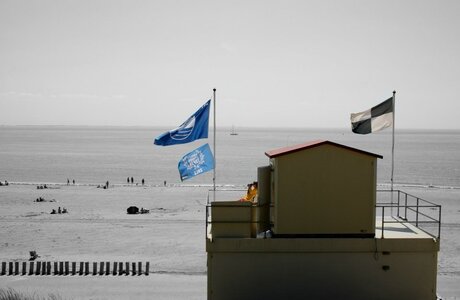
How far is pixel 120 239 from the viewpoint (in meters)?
30.4

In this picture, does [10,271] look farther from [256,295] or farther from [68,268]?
[256,295]

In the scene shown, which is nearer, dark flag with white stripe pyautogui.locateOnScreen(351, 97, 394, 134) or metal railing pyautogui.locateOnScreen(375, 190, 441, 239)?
metal railing pyautogui.locateOnScreen(375, 190, 441, 239)

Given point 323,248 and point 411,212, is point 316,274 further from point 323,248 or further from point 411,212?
point 411,212

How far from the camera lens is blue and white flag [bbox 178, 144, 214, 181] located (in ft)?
44.7

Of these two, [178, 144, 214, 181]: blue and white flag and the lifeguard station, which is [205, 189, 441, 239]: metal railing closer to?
the lifeguard station

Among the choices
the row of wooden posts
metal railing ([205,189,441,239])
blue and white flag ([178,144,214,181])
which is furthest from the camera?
the row of wooden posts

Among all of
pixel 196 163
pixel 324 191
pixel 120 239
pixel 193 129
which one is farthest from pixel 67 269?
pixel 324 191

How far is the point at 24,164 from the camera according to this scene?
98875 mm

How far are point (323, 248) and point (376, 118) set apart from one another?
6.66 m

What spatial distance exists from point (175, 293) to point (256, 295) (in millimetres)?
9894

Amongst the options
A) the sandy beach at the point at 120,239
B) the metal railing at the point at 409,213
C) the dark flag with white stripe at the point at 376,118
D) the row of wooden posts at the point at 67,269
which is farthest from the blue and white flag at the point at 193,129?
the row of wooden posts at the point at 67,269

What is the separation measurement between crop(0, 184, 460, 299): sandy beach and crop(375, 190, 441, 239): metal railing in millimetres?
1162

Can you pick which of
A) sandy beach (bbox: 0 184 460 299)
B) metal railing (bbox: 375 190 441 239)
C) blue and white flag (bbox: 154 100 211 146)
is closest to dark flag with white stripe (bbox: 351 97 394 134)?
metal railing (bbox: 375 190 441 239)

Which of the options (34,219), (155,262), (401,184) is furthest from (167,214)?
(401,184)
